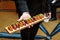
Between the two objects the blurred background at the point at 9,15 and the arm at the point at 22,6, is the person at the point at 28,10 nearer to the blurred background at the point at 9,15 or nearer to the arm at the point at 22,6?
the arm at the point at 22,6

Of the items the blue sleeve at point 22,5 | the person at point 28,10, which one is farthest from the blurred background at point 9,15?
the blue sleeve at point 22,5

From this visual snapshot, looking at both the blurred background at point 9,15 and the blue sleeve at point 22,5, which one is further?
the blurred background at point 9,15

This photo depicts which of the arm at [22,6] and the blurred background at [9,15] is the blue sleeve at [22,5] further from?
the blurred background at [9,15]

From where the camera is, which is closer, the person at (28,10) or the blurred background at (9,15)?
the person at (28,10)

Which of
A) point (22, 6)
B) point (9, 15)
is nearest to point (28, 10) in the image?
point (22, 6)

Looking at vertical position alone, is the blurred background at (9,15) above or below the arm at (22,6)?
below

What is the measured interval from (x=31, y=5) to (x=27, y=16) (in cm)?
17

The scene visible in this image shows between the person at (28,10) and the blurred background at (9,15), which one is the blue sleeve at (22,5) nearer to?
the person at (28,10)

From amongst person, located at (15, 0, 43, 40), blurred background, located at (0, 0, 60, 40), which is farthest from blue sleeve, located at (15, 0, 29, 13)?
blurred background, located at (0, 0, 60, 40)

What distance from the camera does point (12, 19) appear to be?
9.16 feet

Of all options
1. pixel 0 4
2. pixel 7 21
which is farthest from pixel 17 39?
pixel 0 4

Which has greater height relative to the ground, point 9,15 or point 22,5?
point 22,5

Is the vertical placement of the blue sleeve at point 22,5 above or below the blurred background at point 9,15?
above

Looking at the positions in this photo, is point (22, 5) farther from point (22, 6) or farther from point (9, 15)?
point (9, 15)
